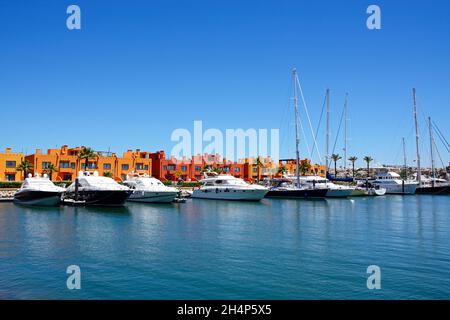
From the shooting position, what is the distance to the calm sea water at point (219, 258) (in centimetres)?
1725

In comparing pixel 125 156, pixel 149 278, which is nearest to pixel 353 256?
pixel 149 278

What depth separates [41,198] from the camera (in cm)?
5175

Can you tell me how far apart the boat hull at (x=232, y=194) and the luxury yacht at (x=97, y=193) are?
861 inches

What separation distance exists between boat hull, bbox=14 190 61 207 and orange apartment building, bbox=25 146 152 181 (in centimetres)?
2943

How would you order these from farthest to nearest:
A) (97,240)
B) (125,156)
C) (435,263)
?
(125,156), (97,240), (435,263)

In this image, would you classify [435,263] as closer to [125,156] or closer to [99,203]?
[99,203]

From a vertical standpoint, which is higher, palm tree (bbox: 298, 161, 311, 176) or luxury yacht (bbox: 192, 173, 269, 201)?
palm tree (bbox: 298, 161, 311, 176)

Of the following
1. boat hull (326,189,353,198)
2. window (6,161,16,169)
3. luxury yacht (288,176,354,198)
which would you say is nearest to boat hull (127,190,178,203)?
luxury yacht (288,176,354,198)

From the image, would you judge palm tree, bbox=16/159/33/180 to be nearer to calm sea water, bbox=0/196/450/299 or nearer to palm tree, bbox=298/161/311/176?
calm sea water, bbox=0/196/450/299

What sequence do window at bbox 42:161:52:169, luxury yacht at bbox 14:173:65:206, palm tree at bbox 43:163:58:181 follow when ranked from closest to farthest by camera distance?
luxury yacht at bbox 14:173:65:206
palm tree at bbox 43:163:58:181
window at bbox 42:161:52:169

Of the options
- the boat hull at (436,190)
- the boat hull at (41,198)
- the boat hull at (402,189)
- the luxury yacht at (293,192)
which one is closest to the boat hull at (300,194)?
the luxury yacht at (293,192)

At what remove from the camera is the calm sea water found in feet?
56.6

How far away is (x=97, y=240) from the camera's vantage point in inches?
1122

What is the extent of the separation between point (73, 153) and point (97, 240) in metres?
67.9
